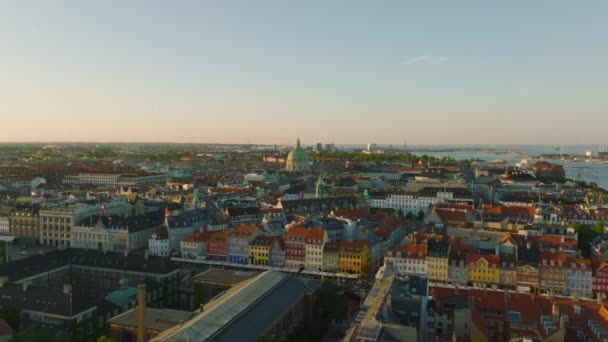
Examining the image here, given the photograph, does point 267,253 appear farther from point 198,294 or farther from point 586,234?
point 586,234

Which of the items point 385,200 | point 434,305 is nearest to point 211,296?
point 434,305

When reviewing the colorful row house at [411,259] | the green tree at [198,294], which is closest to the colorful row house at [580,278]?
the colorful row house at [411,259]

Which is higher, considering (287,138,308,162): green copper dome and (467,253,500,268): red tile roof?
(287,138,308,162): green copper dome

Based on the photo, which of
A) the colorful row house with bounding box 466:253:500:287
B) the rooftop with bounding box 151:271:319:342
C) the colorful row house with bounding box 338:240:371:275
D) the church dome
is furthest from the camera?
the church dome

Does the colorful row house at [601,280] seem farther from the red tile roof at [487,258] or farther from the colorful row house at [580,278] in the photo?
the red tile roof at [487,258]

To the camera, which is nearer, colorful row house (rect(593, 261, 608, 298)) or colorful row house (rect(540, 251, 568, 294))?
colorful row house (rect(593, 261, 608, 298))

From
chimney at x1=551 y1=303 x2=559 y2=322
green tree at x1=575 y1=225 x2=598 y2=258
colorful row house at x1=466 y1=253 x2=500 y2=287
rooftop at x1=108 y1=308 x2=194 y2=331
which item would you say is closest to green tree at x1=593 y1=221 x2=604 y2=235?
green tree at x1=575 y1=225 x2=598 y2=258

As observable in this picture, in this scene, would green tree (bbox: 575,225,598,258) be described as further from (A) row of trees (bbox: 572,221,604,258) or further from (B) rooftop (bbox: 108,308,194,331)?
(B) rooftop (bbox: 108,308,194,331)

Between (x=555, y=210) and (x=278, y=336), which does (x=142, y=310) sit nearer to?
(x=278, y=336)

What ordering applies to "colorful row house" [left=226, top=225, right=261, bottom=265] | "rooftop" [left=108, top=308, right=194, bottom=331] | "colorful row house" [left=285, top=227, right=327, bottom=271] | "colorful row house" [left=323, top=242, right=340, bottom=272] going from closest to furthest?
1. "rooftop" [left=108, top=308, right=194, bottom=331]
2. "colorful row house" [left=323, top=242, right=340, bottom=272]
3. "colorful row house" [left=285, top=227, right=327, bottom=271]
4. "colorful row house" [left=226, top=225, right=261, bottom=265]
